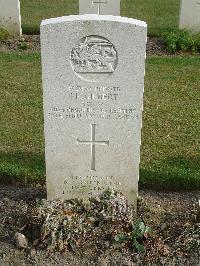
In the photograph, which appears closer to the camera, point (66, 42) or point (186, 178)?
point (66, 42)

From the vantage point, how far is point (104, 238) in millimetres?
4391

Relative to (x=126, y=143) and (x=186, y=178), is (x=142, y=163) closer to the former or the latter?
(x=186, y=178)

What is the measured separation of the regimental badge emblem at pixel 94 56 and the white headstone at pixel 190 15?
23.3ft

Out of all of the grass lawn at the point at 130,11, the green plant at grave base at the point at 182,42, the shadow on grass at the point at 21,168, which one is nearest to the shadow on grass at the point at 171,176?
the shadow on grass at the point at 21,168

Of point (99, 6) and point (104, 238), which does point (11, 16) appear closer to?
point (99, 6)

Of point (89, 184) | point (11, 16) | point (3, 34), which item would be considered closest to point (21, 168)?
point (89, 184)

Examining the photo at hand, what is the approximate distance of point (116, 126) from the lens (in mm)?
4441

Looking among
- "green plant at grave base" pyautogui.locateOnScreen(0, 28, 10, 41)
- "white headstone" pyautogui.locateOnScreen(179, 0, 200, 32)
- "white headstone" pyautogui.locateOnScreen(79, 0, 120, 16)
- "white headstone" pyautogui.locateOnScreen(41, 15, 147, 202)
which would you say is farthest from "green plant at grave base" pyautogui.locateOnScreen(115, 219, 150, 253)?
"white headstone" pyautogui.locateOnScreen(179, 0, 200, 32)

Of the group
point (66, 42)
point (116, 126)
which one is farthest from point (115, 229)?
point (66, 42)

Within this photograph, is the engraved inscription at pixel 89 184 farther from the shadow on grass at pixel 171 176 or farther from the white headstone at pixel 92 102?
the shadow on grass at pixel 171 176

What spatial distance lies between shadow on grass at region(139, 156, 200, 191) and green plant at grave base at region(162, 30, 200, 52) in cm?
478

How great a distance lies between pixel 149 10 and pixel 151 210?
10013 mm

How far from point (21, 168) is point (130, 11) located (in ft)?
30.2

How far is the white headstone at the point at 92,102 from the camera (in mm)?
4035
